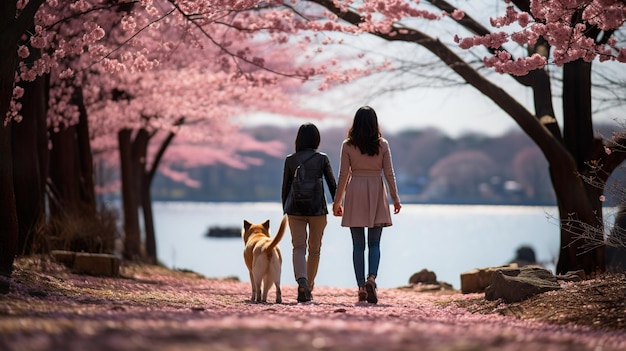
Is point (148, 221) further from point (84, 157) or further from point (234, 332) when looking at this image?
point (234, 332)

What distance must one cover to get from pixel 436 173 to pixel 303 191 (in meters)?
60.0

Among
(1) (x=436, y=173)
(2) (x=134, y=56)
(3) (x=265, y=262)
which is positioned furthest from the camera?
(1) (x=436, y=173)

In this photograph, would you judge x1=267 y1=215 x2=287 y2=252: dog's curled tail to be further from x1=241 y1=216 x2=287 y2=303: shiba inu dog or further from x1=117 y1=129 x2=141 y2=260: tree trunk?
x1=117 y1=129 x2=141 y2=260: tree trunk

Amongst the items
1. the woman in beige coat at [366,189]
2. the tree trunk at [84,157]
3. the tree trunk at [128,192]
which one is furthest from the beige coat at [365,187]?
the tree trunk at [128,192]

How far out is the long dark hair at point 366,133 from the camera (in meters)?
8.12

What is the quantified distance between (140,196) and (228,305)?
13.8 metres

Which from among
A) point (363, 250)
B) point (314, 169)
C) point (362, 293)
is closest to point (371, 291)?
point (362, 293)

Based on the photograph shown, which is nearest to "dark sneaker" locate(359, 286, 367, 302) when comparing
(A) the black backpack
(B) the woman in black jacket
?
(B) the woman in black jacket

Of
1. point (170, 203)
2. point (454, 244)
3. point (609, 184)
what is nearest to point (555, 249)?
point (609, 184)

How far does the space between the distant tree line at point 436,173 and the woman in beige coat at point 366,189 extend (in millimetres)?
54351

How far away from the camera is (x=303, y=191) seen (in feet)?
26.9

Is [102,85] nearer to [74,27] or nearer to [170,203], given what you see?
[74,27]

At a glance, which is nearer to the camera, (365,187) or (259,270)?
(259,270)

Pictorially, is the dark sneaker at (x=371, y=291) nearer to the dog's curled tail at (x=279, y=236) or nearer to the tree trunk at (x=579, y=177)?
the dog's curled tail at (x=279, y=236)
